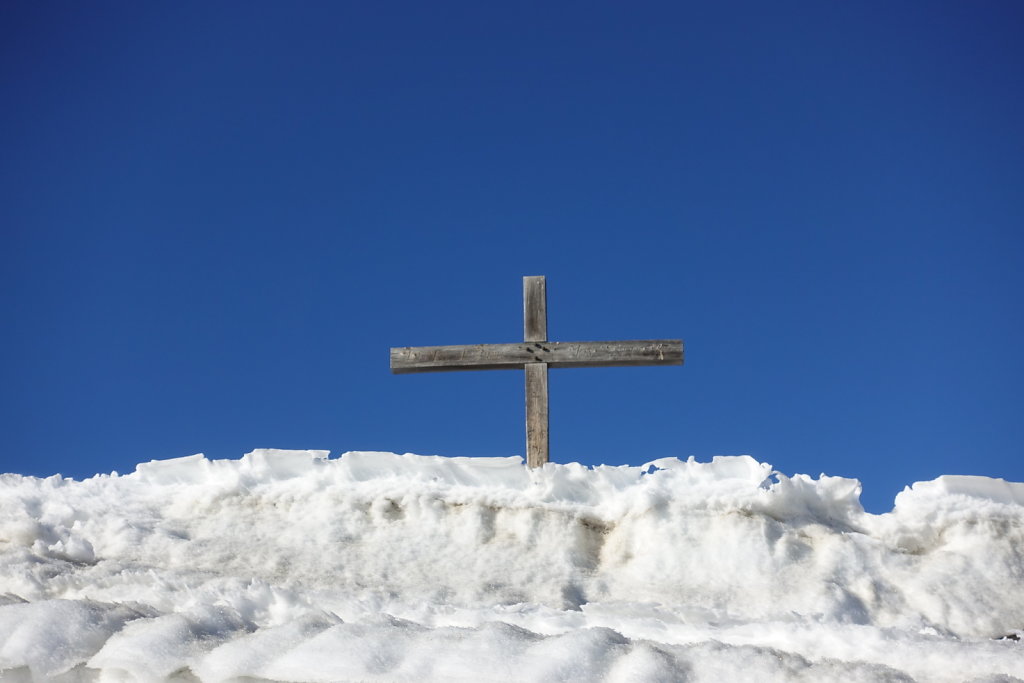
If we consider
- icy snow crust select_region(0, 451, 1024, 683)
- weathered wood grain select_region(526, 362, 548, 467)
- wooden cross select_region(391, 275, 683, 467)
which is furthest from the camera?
wooden cross select_region(391, 275, 683, 467)

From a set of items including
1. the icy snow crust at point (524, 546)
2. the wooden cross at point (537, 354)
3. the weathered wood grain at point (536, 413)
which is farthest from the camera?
the wooden cross at point (537, 354)

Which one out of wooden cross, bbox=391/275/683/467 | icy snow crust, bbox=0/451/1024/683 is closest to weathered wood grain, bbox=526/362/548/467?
wooden cross, bbox=391/275/683/467

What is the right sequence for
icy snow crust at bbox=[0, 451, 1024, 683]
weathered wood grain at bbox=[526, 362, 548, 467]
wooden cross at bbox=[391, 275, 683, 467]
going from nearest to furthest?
icy snow crust at bbox=[0, 451, 1024, 683]
weathered wood grain at bbox=[526, 362, 548, 467]
wooden cross at bbox=[391, 275, 683, 467]

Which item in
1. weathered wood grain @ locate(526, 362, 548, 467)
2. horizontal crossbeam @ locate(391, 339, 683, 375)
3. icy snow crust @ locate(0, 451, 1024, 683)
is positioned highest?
horizontal crossbeam @ locate(391, 339, 683, 375)

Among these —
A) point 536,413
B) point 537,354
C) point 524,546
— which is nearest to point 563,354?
point 537,354

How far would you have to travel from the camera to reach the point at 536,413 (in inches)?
284

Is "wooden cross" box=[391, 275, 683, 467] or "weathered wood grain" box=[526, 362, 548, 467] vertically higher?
"wooden cross" box=[391, 275, 683, 467]

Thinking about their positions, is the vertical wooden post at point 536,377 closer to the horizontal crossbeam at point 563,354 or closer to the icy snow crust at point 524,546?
the horizontal crossbeam at point 563,354

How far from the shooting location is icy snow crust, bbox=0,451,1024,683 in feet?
13.9

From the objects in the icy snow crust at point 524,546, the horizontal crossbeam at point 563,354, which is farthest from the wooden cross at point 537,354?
the icy snow crust at point 524,546

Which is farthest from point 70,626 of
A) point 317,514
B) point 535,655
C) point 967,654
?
point 967,654

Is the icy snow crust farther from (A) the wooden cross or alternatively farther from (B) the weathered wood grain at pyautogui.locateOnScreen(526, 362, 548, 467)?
(A) the wooden cross

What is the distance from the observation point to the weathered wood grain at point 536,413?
712 centimetres

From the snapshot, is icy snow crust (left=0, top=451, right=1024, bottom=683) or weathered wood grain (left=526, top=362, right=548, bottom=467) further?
weathered wood grain (left=526, top=362, right=548, bottom=467)
